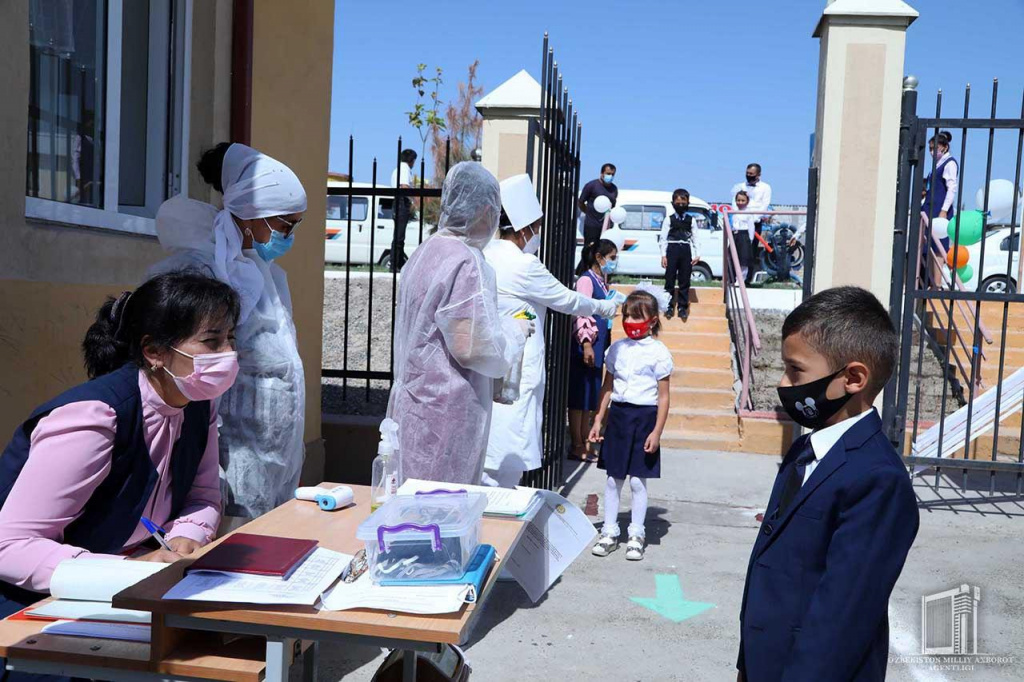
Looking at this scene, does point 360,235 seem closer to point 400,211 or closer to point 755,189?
point 755,189

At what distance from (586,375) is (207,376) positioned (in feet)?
17.8

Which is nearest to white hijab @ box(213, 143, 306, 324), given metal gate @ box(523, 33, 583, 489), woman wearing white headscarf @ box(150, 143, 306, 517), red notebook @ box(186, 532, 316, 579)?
woman wearing white headscarf @ box(150, 143, 306, 517)

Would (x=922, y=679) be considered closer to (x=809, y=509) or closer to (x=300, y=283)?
(x=809, y=509)

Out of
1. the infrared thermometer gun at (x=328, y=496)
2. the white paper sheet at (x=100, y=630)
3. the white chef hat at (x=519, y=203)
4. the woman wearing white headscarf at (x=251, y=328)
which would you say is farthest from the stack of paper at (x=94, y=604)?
the white chef hat at (x=519, y=203)

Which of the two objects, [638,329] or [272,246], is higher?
[272,246]

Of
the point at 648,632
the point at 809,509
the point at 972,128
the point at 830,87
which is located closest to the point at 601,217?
the point at 830,87

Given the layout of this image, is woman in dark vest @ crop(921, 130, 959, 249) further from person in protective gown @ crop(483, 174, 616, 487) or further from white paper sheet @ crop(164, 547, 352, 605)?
white paper sheet @ crop(164, 547, 352, 605)

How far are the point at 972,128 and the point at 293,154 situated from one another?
177 inches

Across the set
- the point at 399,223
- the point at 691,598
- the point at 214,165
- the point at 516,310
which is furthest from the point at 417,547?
the point at 399,223

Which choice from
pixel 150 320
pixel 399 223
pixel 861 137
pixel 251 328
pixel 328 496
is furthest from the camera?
pixel 399 223

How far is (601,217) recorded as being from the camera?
38.0ft

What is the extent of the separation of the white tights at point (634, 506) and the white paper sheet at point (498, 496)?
2535 millimetres

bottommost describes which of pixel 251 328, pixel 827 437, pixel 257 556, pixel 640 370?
pixel 257 556

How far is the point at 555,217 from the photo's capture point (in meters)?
6.10
